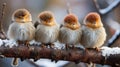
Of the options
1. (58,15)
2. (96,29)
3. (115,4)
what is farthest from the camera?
(58,15)

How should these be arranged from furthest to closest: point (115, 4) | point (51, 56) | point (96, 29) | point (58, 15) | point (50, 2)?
point (50, 2), point (58, 15), point (115, 4), point (96, 29), point (51, 56)

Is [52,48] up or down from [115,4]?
down

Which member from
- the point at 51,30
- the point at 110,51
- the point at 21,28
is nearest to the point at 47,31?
the point at 51,30

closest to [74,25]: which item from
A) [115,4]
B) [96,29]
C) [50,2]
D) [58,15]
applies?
[96,29]

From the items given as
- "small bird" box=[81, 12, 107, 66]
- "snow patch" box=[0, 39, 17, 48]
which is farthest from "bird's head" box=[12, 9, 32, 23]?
"small bird" box=[81, 12, 107, 66]

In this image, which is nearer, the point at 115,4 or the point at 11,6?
the point at 115,4

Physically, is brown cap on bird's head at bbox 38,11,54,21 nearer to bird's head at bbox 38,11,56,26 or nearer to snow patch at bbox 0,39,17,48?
bird's head at bbox 38,11,56,26

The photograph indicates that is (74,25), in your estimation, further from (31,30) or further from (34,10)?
(34,10)
